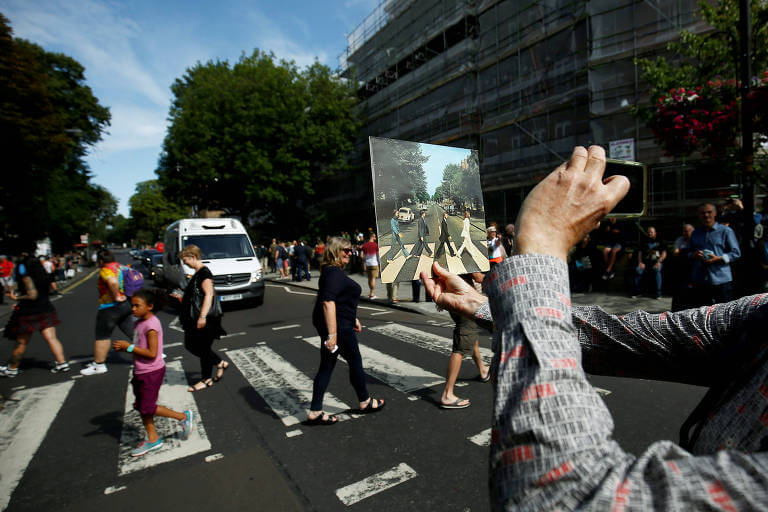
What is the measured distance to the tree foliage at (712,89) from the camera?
7.80m

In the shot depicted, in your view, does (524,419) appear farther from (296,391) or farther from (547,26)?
(547,26)

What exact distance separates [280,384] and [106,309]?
3.03m

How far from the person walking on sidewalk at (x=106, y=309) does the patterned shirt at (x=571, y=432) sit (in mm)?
6829

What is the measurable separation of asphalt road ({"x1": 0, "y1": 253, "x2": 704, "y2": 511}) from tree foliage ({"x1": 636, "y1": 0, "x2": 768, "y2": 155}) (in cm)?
598

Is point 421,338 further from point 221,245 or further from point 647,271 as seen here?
point 221,245

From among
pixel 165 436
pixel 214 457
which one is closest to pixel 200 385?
pixel 165 436

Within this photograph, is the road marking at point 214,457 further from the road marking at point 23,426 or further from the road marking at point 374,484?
the road marking at point 23,426

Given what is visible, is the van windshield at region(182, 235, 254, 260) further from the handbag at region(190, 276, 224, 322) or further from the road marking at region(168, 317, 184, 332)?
the handbag at region(190, 276, 224, 322)

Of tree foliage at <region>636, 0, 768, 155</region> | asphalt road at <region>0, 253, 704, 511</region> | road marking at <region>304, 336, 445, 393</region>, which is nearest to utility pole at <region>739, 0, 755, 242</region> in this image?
tree foliage at <region>636, 0, 768, 155</region>

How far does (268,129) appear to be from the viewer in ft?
85.9

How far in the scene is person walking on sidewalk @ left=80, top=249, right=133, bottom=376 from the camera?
616 centimetres

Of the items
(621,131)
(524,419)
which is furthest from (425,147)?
(621,131)

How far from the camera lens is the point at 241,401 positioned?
4855 millimetres

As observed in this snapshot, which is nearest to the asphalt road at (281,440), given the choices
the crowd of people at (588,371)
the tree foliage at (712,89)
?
the crowd of people at (588,371)
